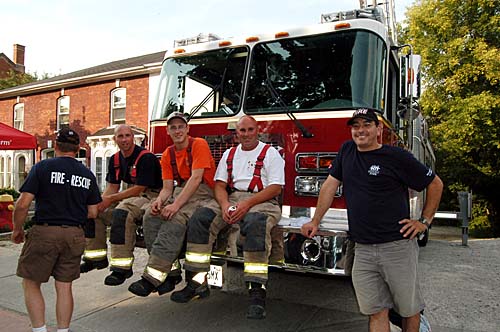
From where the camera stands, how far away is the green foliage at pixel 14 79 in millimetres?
30531

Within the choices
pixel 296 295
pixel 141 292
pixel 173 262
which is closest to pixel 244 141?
pixel 173 262

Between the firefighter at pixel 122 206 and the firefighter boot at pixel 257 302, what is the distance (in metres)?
1.26

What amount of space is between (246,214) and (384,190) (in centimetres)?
110

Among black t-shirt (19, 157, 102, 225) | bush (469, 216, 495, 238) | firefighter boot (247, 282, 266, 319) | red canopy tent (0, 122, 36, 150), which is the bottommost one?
bush (469, 216, 495, 238)

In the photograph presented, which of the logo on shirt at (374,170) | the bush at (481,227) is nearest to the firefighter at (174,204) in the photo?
the logo on shirt at (374,170)

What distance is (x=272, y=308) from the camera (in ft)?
14.9

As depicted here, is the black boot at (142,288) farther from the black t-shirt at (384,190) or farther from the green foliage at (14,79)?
the green foliage at (14,79)

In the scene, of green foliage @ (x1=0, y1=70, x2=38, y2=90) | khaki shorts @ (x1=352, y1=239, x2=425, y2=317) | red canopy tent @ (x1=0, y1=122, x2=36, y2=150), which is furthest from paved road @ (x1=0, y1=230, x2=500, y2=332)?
green foliage @ (x1=0, y1=70, x2=38, y2=90)

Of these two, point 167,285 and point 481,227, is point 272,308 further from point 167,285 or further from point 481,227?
point 481,227

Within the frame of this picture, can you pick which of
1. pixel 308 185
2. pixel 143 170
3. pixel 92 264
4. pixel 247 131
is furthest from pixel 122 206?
pixel 308 185

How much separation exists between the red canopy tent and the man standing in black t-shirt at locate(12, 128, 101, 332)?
19.4 ft

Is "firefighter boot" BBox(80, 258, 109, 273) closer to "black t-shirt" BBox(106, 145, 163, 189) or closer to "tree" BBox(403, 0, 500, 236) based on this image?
"black t-shirt" BBox(106, 145, 163, 189)

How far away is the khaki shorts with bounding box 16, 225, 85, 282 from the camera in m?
3.37

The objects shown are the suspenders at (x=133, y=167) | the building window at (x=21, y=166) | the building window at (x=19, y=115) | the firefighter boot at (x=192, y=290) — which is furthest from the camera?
the building window at (x=21, y=166)
